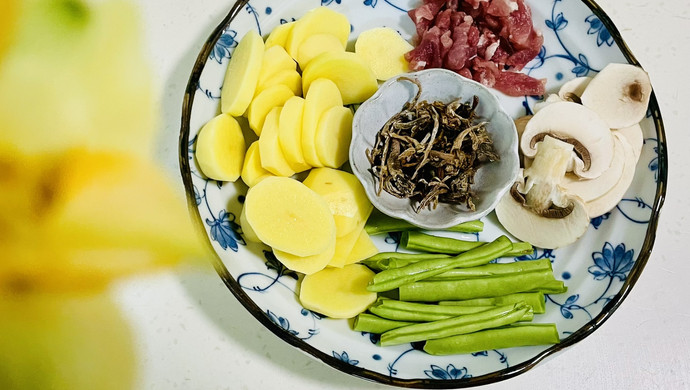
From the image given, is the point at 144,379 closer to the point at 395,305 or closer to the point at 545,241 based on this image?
the point at 395,305

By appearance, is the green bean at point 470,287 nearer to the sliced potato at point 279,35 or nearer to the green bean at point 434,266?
the green bean at point 434,266

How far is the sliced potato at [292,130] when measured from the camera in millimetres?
2029

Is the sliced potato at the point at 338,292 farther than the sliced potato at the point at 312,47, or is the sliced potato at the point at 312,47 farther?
the sliced potato at the point at 312,47

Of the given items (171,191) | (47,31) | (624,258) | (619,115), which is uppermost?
(47,31)

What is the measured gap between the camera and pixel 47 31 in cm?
241

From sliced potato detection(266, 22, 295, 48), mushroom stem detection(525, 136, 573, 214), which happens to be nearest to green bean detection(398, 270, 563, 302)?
mushroom stem detection(525, 136, 573, 214)

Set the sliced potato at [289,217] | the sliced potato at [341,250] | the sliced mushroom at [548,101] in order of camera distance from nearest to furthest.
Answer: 1. the sliced potato at [289,217]
2. the sliced potato at [341,250]
3. the sliced mushroom at [548,101]

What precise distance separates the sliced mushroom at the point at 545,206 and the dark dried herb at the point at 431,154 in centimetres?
15

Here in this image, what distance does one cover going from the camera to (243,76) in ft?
6.71

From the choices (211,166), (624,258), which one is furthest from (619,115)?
(211,166)

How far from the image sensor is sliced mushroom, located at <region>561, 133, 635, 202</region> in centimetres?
219

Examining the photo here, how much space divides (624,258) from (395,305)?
0.81m

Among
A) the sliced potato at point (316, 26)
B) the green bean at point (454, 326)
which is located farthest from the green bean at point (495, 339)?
the sliced potato at point (316, 26)

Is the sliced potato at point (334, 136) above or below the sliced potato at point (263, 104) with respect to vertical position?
below
